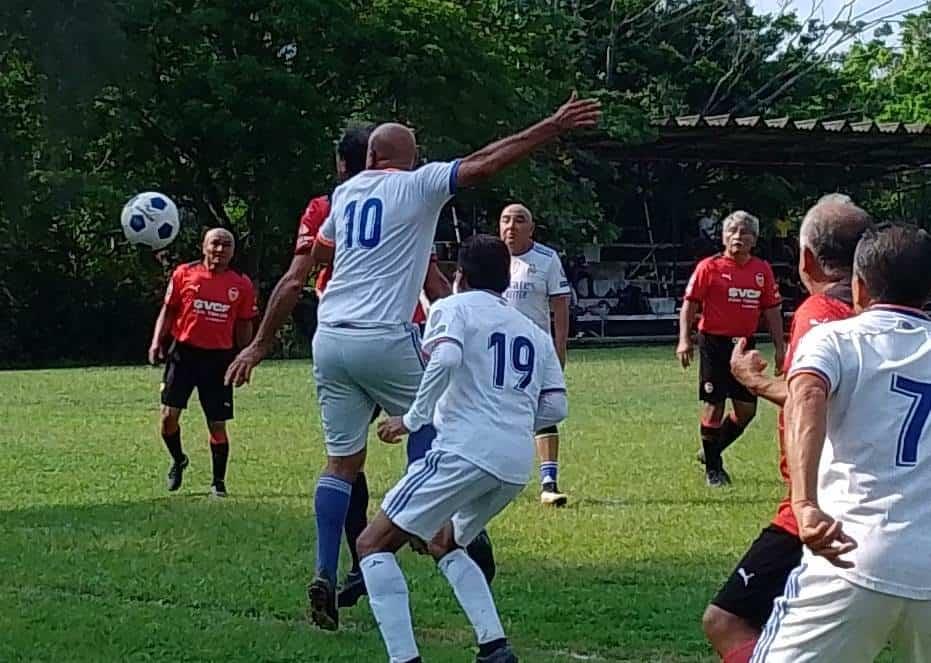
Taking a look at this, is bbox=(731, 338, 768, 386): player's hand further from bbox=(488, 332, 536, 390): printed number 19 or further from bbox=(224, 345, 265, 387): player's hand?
bbox=(224, 345, 265, 387): player's hand

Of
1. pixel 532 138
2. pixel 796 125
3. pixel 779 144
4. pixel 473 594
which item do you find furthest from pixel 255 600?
pixel 779 144

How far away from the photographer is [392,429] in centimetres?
Answer: 635

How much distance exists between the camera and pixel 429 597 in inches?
318

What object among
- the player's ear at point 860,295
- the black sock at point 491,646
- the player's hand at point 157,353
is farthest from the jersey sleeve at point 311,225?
the player's hand at point 157,353

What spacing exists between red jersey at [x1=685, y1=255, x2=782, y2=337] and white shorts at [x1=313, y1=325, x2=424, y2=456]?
19.0 ft

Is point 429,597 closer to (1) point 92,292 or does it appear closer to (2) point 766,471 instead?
(2) point 766,471

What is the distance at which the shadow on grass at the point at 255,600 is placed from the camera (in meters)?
6.99

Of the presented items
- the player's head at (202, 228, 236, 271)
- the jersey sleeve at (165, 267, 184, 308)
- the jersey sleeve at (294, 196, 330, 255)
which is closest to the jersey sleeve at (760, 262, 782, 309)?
the player's head at (202, 228, 236, 271)

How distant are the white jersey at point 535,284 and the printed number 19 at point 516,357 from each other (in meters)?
5.00

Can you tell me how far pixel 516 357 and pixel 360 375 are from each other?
111 cm

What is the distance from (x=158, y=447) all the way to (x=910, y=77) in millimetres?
59218

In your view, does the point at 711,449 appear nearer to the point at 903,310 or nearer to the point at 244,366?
the point at 244,366

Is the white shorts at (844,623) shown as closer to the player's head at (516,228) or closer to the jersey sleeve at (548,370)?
the jersey sleeve at (548,370)

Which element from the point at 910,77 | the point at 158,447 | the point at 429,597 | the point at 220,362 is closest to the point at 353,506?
the point at 429,597
